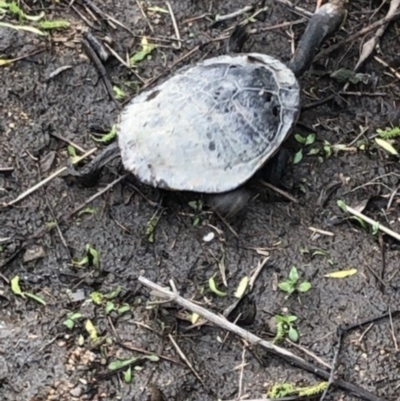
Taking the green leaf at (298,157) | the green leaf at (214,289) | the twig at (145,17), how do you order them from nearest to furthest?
the green leaf at (214,289) < the green leaf at (298,157) < the twig at (145,17)

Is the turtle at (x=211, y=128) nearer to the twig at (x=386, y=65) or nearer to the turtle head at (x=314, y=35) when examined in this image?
the turtle head at (x=314, y=35)

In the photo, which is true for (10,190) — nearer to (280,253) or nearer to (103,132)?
(103,132)

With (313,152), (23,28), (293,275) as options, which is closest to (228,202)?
(293,275)

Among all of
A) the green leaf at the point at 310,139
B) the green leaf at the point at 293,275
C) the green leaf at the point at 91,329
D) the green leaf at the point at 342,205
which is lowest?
the green leaf at the point at 91,329

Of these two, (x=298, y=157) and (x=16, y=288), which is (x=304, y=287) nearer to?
(x=298, y=157)

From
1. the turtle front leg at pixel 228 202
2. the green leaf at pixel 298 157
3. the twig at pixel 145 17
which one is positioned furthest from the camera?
the twig at pixel 145 17

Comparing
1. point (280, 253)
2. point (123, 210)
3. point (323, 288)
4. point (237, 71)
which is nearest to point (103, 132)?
point (123, 210)

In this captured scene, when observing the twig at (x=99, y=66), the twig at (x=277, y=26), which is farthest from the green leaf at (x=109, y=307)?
the twig at (x=277, y=26)

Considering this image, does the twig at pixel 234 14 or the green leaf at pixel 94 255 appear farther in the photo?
the twig at pixel 234 14
